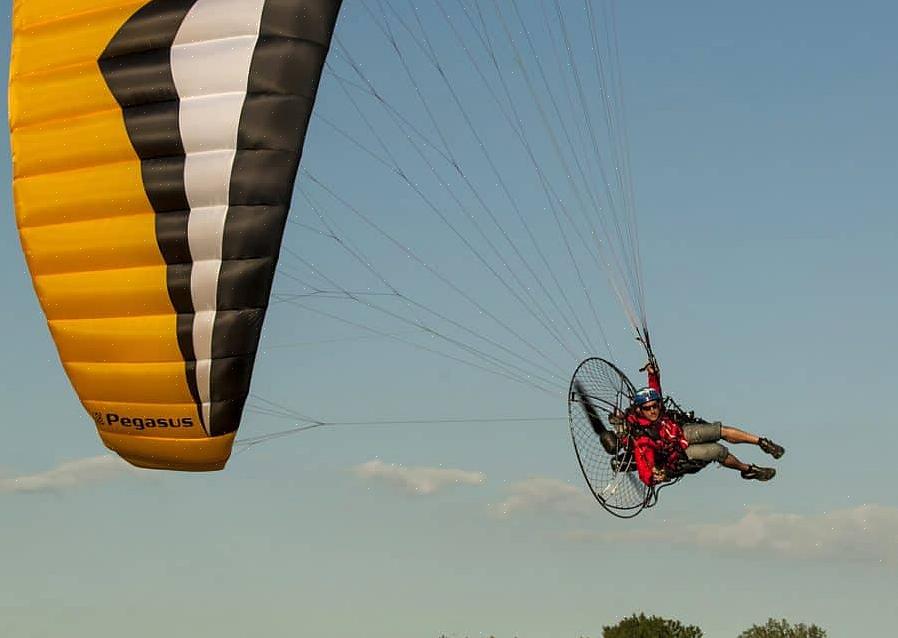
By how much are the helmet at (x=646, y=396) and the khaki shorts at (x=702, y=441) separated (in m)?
0.43

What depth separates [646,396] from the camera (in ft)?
52.3

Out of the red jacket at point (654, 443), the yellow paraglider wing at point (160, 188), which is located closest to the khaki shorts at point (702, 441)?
the red jacket at point (654, 443)

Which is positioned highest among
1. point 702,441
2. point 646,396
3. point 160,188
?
point 160,188

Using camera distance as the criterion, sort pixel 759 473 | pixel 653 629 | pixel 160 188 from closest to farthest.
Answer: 1. pixel 160 188
2. pixel 759 473
3. pixel 653 629

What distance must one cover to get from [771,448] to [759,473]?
42 cm

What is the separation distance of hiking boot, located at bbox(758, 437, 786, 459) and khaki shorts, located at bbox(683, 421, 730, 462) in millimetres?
494

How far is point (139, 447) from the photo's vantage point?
16.1 m

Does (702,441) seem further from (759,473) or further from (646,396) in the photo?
(759,473)

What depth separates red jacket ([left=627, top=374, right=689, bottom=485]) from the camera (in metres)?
15.9

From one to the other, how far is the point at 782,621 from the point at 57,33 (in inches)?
2230

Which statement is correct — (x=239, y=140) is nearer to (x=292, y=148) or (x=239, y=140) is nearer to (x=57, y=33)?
(x=292, y=148)

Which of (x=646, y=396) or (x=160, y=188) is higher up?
(x=160, y=188)

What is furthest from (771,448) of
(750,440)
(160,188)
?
(160,188)

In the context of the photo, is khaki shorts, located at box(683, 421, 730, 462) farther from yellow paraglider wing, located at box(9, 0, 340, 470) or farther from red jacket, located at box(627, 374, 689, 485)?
yellow paraglider wing, located at box(9, 0, 340, 470)
